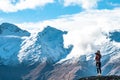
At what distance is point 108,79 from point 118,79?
3110 millimetres

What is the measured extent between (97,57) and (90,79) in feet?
19.0

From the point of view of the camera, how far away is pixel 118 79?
9838 centimetres

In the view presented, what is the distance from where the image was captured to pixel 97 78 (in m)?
103

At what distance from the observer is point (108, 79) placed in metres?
101

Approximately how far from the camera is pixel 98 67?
103938 mm

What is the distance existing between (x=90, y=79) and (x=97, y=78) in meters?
1.89

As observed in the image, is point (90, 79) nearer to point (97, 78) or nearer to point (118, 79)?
point (97, 78)

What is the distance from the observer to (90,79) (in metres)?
104

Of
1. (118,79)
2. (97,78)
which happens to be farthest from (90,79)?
(118,79)

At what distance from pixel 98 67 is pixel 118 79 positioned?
716 cm

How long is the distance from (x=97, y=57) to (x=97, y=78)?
4.98 metres

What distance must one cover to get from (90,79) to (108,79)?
5128mm
